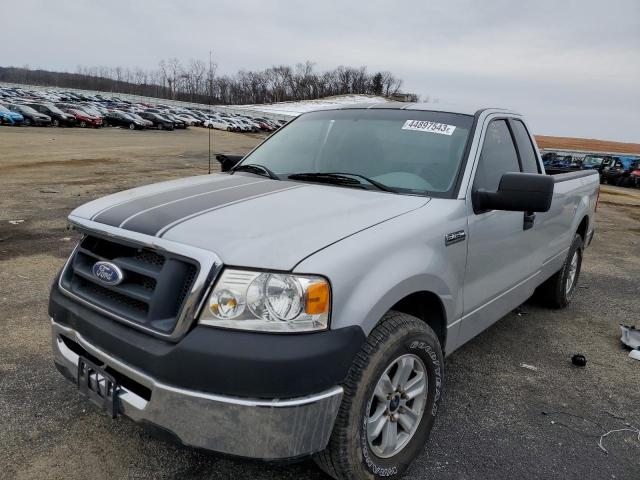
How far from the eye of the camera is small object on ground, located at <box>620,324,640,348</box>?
436 centimetres

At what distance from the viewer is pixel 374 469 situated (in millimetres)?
2309

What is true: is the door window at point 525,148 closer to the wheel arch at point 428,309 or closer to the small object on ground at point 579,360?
the small object on ground at point 579,360

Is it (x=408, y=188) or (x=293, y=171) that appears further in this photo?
(x=293, y=171)

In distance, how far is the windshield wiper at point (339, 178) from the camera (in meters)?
2.97

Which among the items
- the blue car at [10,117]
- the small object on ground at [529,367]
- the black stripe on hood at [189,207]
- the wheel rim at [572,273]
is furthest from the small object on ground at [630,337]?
the blue car at [10,117]

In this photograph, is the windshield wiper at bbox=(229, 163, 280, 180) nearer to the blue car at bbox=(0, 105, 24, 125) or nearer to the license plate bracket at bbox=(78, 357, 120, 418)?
the license plate bracket at bbox=(78, 357, 120, 418)

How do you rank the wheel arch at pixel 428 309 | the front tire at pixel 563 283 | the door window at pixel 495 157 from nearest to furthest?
the wheel arch at pixel 428 309 < the door window at pixel 495 157 < the front tire at pixel 563 283

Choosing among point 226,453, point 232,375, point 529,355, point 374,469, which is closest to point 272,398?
point 232,375

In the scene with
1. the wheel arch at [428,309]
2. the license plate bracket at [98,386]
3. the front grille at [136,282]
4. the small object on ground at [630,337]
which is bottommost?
the small object on ground at [630,337]

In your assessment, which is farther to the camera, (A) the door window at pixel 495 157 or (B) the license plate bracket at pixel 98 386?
(A) the door window at pixel 495 157

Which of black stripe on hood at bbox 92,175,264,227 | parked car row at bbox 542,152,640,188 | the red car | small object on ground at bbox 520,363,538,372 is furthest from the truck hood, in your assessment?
the red car

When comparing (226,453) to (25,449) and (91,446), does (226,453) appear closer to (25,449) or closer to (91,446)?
(91,446)

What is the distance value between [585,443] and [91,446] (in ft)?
8.88

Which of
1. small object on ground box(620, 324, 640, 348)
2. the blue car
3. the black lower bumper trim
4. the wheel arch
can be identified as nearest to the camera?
the black lower bumper trim
